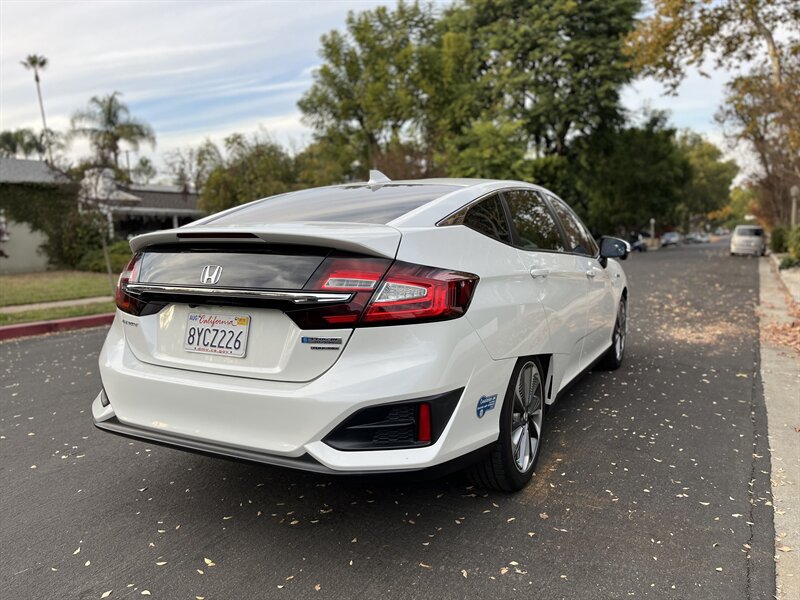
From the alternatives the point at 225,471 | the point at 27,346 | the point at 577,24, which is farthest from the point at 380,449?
the point at 577,24

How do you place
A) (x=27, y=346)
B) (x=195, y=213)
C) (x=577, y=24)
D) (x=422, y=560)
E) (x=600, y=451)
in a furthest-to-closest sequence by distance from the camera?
(x=195, y=213)
(x=577, y=24)
(x=27, y=346)
(x=600, y=451)
(x=422, y=560)

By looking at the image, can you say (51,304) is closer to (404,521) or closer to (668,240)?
(404,521)

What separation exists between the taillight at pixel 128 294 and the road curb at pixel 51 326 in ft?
24.4

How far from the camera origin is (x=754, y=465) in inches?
147

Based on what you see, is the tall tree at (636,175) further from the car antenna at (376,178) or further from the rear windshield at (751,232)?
the car antenna at (376,178)

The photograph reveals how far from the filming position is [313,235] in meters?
2.60

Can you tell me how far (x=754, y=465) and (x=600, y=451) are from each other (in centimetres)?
87

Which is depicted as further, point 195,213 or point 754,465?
point 195,213

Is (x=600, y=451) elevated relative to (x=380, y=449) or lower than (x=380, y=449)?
lower

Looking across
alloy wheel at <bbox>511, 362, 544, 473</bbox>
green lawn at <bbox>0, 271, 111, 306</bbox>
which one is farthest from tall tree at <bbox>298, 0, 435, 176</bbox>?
alloy wheel at <bbox>511, 362, 544, 473</bbox>

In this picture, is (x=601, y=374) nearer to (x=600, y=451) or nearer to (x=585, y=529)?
(x=600, y=451)

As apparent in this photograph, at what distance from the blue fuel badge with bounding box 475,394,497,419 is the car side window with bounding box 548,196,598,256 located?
186 centimetres

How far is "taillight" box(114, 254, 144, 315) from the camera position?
306 centimetres

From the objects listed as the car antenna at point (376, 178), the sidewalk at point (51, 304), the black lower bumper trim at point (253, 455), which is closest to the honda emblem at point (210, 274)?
the black lower bumper trim at point (253, 455)
